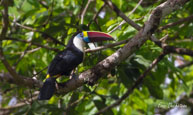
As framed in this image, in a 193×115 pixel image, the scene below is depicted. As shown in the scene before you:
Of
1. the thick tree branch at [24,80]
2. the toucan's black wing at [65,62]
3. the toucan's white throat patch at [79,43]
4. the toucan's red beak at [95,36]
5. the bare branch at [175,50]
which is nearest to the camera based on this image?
the thick tree branch at [24,80]

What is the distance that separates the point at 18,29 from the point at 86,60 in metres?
1.45

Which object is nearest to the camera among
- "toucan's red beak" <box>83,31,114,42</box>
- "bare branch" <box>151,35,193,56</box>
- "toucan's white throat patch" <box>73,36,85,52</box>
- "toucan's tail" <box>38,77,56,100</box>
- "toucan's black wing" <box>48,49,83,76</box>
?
"toucan's tail" <box>38,77,56,100</box>

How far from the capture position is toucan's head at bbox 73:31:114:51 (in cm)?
345

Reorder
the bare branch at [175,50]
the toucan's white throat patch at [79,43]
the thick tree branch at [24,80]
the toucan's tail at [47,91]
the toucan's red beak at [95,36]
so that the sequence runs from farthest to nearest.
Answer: the toucan's white throat patch at [79,43] < the toucan's red beak at [95,36] < the bare branch at [175,50] < the toucan's tail at [47,91] < the thick tree branch at [24,80]

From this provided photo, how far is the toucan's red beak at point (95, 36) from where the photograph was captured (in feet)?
11.1

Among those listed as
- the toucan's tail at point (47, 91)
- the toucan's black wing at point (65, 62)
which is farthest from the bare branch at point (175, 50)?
the toucan's tail at point (47, 91)

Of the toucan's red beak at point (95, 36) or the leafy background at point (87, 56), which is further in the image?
the leafy background at point (87, 56)

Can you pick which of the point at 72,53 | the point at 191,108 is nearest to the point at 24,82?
the point at 72,53

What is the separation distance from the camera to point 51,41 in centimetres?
427

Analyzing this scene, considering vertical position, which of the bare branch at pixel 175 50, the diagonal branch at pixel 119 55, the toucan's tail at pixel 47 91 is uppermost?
the toucan's tail at pixel 47 91

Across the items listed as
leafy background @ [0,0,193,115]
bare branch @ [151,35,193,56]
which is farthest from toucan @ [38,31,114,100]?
bare branch @ [151,35,193,56]

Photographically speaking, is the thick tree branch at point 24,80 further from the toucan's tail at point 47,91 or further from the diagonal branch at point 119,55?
the diagonal branch at point 119,55

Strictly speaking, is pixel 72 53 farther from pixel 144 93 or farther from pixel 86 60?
pixel 144 93

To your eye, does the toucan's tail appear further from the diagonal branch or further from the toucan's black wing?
the toucan's black wing
